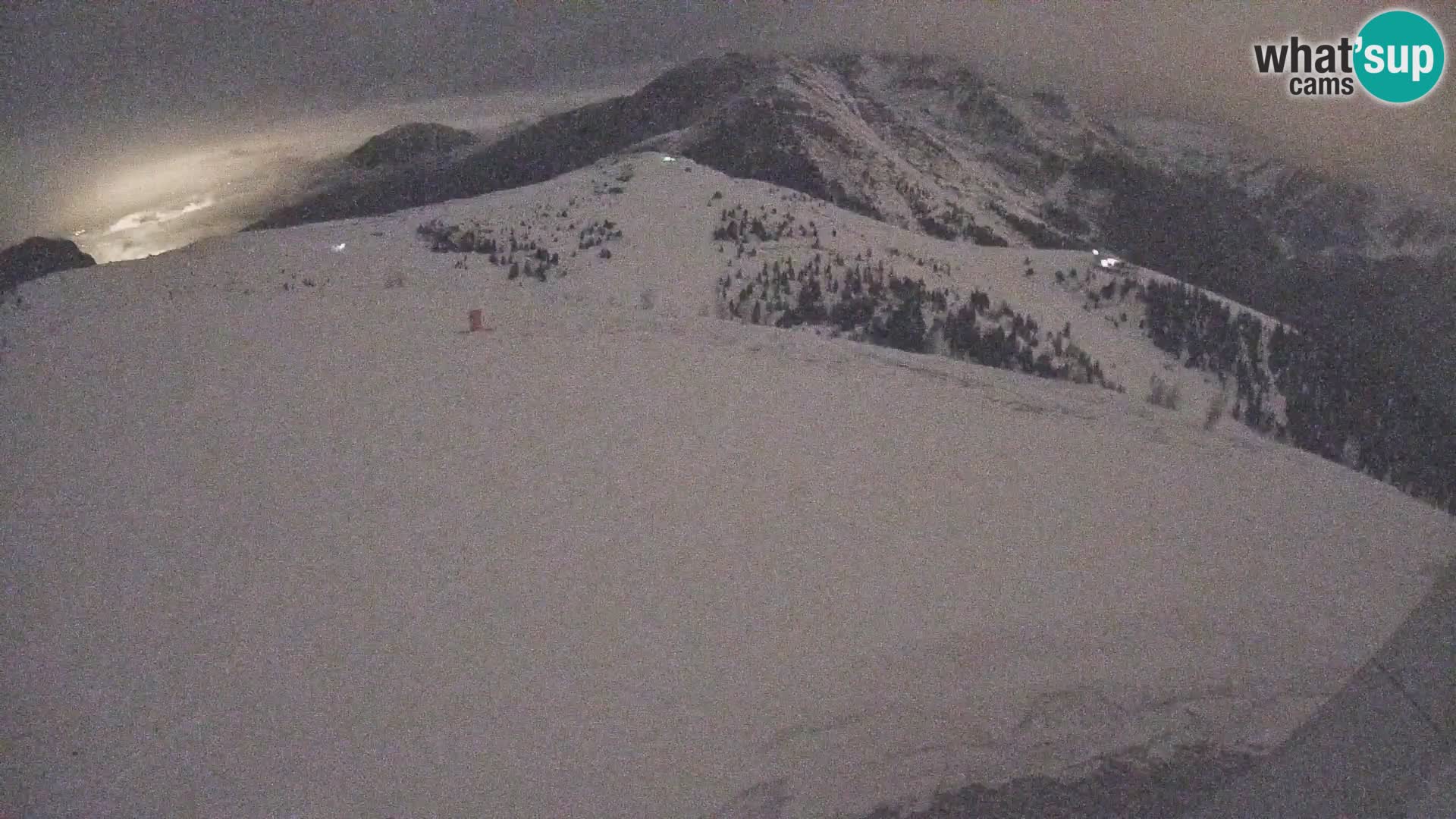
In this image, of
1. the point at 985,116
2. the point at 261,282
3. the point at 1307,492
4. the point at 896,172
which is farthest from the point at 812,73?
the point at 1307,492

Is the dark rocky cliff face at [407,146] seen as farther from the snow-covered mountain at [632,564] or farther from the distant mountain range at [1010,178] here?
the snow-covered mountain at [632,564]

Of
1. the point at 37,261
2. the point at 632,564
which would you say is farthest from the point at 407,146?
the point at 632,564

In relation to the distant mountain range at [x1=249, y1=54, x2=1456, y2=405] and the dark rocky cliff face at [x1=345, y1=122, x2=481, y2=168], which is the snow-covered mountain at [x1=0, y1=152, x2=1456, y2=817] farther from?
the dark rocky cliff face at [x1=345, y1=122, x2=481, y2=168]

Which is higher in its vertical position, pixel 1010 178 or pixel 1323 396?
pixel 1010 178

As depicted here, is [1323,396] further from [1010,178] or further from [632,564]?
[1010,178]

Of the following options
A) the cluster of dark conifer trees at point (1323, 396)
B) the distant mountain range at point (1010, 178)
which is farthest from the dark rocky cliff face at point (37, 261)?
the cluster of dark conifer trees at point (1323, 396)

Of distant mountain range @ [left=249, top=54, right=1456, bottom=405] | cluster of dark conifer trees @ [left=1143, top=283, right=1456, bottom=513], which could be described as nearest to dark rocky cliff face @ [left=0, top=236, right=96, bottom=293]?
distant mountain range @ [left=249, top=54, right=1456, bottom=405]

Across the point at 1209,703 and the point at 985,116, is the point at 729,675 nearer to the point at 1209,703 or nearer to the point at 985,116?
the point at 1209,703
